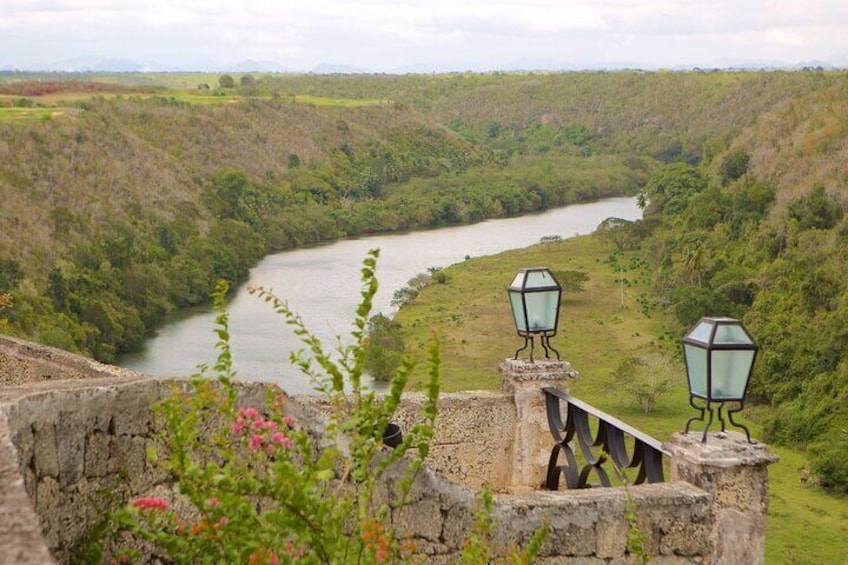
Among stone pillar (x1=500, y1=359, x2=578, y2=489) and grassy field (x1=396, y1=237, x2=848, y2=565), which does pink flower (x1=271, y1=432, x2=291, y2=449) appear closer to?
stone pillar (x1=500, y1=359, x2=578, y2=489)

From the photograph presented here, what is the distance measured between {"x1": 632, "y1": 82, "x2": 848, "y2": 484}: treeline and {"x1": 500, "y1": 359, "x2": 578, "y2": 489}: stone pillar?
1778cm

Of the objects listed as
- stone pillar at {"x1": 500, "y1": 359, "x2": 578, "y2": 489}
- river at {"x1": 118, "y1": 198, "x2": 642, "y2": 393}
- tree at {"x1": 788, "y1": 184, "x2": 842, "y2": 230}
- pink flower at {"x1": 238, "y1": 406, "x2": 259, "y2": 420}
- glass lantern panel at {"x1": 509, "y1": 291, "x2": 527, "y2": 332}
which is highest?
pink flower at {"x1": 238, "y1": 406, "x2": 259, "y2": 420}

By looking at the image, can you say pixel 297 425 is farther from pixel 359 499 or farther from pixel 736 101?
pixel 736 101

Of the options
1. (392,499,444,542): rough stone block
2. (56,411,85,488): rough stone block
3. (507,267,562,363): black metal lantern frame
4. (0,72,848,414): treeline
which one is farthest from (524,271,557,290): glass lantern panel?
(0,72,848,414): treeline

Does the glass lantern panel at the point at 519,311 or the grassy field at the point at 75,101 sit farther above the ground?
the glass lantern panel at the point at 519,311

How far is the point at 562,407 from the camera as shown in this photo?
6.60 m

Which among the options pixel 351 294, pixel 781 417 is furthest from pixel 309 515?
pixel 351 294

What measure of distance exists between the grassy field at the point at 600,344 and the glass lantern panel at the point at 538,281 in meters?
13.1

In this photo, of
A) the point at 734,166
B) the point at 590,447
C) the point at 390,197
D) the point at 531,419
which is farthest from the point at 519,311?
the point at 390,197

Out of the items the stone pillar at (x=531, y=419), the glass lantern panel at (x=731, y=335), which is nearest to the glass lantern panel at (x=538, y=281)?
the stone pillar at (x=531, y=419)

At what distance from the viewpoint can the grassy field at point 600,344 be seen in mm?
20906

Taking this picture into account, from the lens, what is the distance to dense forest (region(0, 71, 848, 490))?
34500 millimetres

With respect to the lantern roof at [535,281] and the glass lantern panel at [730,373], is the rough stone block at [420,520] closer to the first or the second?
the glass lantern panel at [730,373]

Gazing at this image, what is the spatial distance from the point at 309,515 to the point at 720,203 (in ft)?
156
